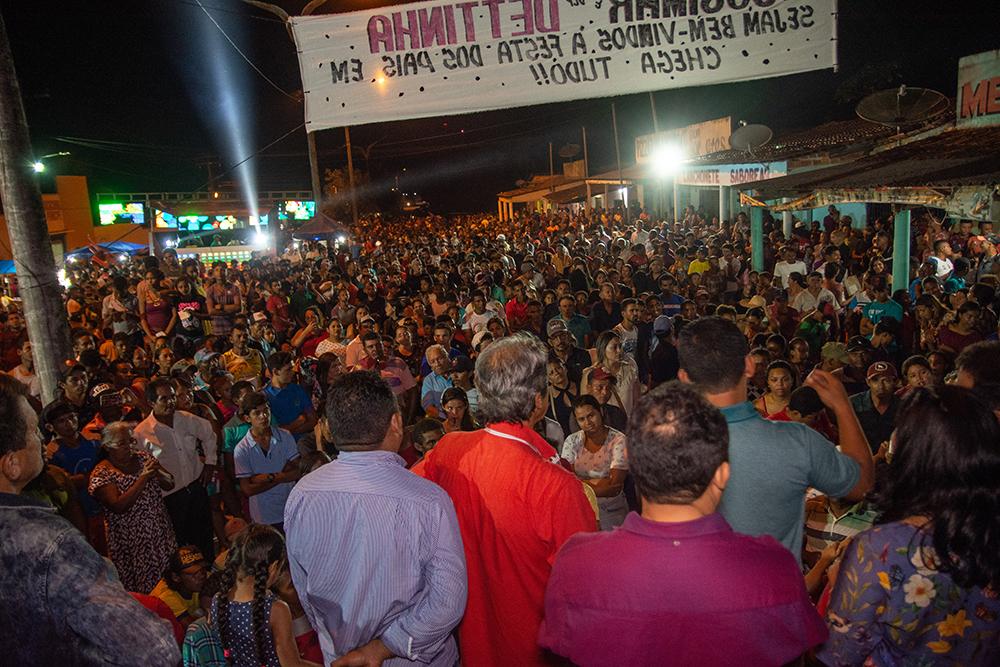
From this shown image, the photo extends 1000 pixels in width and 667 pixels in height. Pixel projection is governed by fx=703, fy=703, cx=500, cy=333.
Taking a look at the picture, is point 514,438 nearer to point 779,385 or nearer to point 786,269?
point 779,385

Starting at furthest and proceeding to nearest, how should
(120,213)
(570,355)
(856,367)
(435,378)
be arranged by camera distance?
(120,213) < (570,355) < (435,378) < (856,367)

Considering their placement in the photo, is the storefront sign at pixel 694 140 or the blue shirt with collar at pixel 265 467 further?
the storefront sign at pixel 694 140

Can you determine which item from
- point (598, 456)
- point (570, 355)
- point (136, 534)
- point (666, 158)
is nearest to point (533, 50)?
point (598, 456)

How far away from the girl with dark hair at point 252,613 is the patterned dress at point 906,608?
2.17 metres

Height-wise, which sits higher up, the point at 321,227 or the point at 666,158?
the point at 666,158

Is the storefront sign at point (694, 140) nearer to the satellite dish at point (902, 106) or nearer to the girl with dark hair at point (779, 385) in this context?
the satellite dish at point (902, 106)

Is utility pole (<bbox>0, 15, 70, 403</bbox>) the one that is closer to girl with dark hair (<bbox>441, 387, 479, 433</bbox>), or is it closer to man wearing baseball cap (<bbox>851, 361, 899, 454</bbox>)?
girl with dark hair (<bbox>441, 387, 479, 433</bbox>)

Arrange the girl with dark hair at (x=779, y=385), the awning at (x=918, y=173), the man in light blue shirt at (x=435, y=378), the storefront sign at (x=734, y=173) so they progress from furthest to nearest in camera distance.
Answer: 1. the storefront sign at (x=734, y=173)
2. the awning at (x=918, y=173)
3. the man in light blue shirt at (x=435, y=378)
4. the girl with dark hair at (x=779, y=385)

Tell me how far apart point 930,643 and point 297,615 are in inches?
110

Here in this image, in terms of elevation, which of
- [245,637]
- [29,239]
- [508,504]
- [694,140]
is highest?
[694,140]

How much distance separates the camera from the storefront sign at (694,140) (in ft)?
73.7

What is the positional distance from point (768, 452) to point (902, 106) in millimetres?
10712

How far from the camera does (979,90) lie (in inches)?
391

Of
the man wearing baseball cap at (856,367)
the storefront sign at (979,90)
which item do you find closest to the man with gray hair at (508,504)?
the man wearing baseball cap at (856,367)
